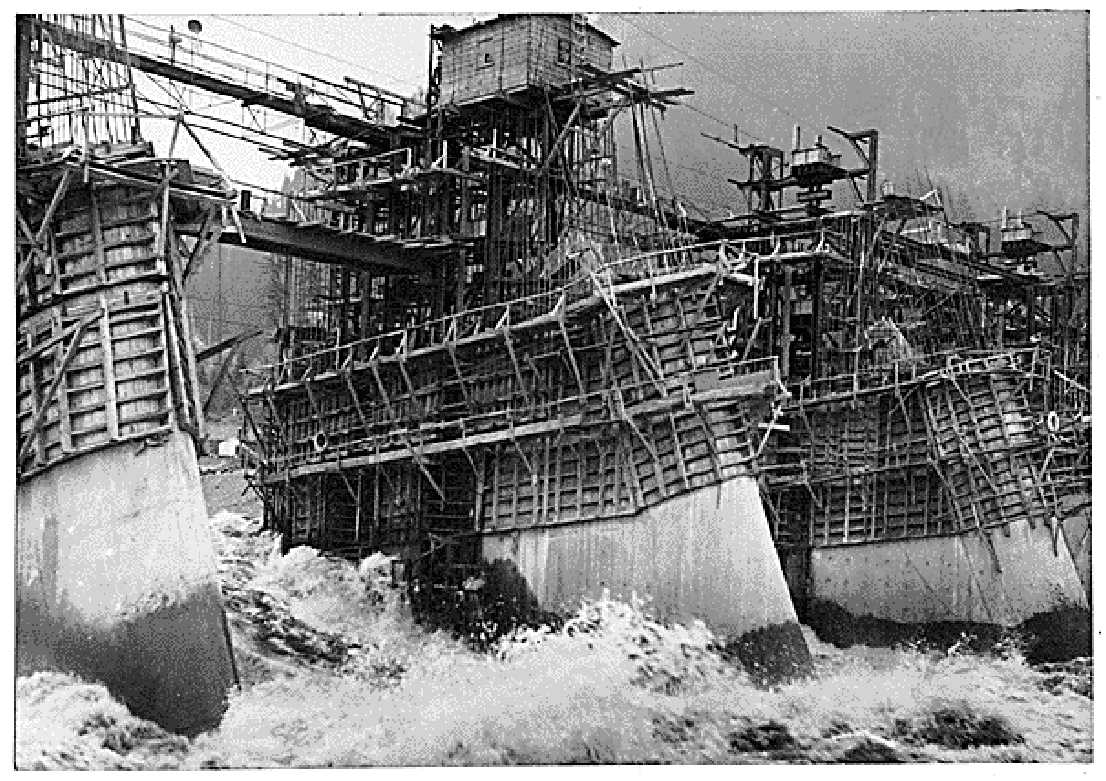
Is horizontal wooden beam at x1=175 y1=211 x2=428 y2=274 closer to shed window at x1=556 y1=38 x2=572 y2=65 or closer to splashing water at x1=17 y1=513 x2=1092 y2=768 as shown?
shed window at x1=556 y1=38 x2=572 y2=65

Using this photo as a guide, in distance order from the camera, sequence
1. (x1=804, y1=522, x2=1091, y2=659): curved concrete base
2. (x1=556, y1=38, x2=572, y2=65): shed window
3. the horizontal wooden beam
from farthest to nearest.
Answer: (x1=804, y1=522, x2=1091, y2=659): curved concrete base
(x1=556, y1=38, x2=572, y2=65): shed window
the horizontal wooden beam

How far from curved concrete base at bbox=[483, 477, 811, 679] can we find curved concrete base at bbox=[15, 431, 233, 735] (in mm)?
4149

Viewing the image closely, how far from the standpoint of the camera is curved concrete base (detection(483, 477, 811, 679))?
1460cm

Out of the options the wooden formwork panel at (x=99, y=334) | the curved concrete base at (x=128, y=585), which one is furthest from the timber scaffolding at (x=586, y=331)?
the curved concrete base at (x=128, y=585)

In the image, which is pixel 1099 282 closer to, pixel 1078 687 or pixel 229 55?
pixel 1078 687

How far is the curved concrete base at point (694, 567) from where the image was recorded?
14.6m

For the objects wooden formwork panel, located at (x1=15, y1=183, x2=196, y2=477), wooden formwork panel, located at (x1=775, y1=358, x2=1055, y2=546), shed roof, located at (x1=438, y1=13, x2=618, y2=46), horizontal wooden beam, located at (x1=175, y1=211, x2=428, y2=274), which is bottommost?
wooden formwork panel, located at (x1=775, y1=358, x2=1055, y2=546)

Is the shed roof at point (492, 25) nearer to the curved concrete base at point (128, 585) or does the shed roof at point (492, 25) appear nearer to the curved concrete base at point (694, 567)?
the curved concrete base at point (694, 567)

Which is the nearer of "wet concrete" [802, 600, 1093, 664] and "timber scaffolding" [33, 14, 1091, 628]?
"wet concrete" [802, 600, 1093, 664]

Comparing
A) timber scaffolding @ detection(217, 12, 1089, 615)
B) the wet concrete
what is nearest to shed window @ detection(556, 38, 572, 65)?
timber scaffolding @ detection(217, 12, 1089, 615)

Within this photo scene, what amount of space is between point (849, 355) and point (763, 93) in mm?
4631

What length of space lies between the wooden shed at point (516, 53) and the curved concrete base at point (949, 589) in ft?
22.6

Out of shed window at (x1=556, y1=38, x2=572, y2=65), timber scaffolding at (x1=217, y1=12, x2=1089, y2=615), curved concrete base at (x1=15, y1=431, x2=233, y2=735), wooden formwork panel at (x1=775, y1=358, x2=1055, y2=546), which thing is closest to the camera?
curved concrete base at (x1=15, y1=431, x2=233, y2=735)

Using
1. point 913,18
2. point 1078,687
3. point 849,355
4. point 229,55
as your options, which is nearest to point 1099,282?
point 913,18
